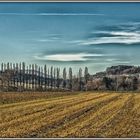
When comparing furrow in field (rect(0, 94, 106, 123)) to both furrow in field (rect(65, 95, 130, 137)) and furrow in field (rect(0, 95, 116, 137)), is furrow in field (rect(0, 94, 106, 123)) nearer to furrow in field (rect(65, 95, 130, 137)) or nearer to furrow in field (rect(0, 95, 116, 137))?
furrow in field (rect(0, 95, 116, 137))

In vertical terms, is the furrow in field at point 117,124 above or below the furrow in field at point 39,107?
below

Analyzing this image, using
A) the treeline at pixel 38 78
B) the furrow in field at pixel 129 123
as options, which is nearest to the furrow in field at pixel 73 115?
the treeline at pixel 38 78

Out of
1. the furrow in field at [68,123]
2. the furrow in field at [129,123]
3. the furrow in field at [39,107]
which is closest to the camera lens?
the furrow in field at [129,123]

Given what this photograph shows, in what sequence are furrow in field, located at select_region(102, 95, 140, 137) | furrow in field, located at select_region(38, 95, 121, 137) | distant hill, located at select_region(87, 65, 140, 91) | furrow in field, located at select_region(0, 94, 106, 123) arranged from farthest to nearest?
distant hill, located at select_region(87, 65, 140, 91)
furrow in field, located at select_region(0, 94, 106, 123)
furrow in field, located at select_region(38, 95, 121, 137)
furrow in field, located at select_region(102, 95, 140, 137)

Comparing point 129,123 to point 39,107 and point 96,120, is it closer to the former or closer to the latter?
point 96,120

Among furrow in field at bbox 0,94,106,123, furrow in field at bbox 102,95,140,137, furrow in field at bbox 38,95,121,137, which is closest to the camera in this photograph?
furrow in field at bbox 102,95,140,137

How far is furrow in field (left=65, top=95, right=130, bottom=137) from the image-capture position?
50.6 feet

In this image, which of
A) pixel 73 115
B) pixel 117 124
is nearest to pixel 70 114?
pixel 73 115

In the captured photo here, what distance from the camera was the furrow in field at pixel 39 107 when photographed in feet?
51.3

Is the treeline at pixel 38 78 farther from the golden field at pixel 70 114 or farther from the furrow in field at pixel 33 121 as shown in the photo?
the furrow in field at pixel 33 121

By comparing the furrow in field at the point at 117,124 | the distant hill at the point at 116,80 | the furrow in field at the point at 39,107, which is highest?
the distant hill at the point at 116,80

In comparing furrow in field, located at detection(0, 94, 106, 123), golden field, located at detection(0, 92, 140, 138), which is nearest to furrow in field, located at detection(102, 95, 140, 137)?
golden field, located at detection(0, 92, 140, 138)

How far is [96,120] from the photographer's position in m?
15.6

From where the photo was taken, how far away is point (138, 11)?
15.4 m
